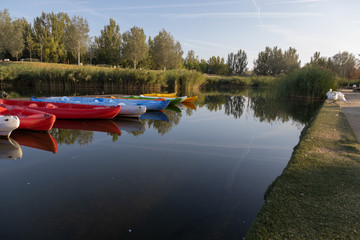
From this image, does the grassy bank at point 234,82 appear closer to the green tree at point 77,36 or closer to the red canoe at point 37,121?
the green tree at point 77,36

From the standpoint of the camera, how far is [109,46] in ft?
163

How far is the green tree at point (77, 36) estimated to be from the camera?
141 ft

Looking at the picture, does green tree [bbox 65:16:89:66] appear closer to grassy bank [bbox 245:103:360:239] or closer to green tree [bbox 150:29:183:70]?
green tree [bbox 150:29:183:70]

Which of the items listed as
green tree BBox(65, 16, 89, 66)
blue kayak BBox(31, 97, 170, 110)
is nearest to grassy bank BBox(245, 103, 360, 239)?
blue kayak BBox(31, 97, 170, 110)

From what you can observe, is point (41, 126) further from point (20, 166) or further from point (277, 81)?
point (277, 81)

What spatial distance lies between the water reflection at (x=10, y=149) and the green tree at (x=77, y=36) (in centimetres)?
4047

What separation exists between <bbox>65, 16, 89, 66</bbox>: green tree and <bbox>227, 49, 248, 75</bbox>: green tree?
46.5m

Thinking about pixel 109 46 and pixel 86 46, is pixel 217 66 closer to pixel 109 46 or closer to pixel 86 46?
pixel 109 46

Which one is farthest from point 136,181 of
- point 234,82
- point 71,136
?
point 234,82

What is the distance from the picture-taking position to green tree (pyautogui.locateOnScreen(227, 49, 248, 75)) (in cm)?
7619

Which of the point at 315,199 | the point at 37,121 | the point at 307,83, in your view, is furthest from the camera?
the point at 307,83

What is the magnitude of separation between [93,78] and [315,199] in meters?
26.0

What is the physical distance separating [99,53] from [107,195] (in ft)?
165

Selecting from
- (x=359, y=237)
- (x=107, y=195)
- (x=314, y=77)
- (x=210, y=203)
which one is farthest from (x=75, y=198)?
(x=314, y=77)
